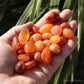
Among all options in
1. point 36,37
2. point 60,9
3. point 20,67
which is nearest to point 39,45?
point 36,37

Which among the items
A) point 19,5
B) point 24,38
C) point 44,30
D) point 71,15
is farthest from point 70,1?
point 19,5

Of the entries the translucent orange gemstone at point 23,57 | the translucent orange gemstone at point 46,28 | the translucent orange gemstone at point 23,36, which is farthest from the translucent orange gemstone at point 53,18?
the translucent orange gemstone at point 23,57

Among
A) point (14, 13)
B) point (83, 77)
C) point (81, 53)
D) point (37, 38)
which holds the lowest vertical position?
point (83, 77)

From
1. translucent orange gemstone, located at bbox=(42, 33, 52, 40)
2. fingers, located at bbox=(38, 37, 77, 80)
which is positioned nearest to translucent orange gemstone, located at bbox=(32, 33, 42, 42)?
translucent orange gemstone, located at bbox=(42, 33, 52, 40)

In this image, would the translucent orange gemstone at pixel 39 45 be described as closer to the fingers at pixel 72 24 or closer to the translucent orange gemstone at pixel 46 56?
the translucent orange gemstone at pixel 46 56

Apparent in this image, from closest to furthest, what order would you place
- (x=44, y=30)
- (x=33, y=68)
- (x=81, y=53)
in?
(x=33, y=68), (x=44, y=30), (x=81, y=53)

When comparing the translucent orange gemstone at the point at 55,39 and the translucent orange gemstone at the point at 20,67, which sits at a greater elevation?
the translucent orange gemstone at the point at 55,39

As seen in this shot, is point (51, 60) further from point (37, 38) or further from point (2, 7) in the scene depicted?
point (2, 7)

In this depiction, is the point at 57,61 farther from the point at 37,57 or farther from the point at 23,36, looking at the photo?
the point at 23,36
